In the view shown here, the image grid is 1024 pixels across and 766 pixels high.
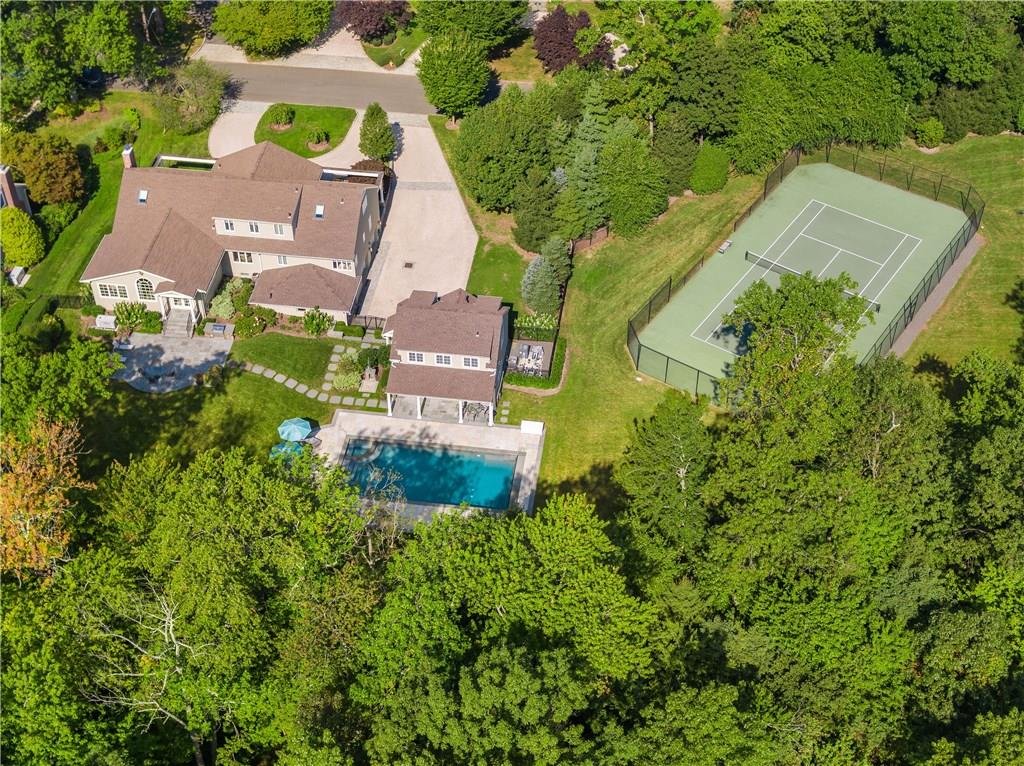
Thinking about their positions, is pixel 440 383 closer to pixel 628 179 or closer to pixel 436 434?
pixel 436 434

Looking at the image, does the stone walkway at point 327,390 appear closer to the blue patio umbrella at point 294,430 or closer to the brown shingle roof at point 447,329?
the blue patio umbrella at point 294,430

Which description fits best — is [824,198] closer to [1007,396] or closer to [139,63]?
[1007,396]

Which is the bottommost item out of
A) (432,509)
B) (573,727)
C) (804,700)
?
(432,509)

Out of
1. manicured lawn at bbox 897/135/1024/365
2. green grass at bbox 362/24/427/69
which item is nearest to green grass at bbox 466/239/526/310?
green grass at bbox 362/24/427/69

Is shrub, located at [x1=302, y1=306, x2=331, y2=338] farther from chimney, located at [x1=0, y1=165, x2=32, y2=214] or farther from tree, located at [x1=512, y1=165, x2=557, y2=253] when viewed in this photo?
chimney, located at [x1=0, y1=165, x2=32, y2=214]

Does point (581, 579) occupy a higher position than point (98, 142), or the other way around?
point (581, 579)

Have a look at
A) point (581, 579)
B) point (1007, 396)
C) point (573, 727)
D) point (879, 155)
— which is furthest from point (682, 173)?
point (573, 727)

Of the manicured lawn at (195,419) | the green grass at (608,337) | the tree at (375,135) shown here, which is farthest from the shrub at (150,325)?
the green grass at (608,337)
